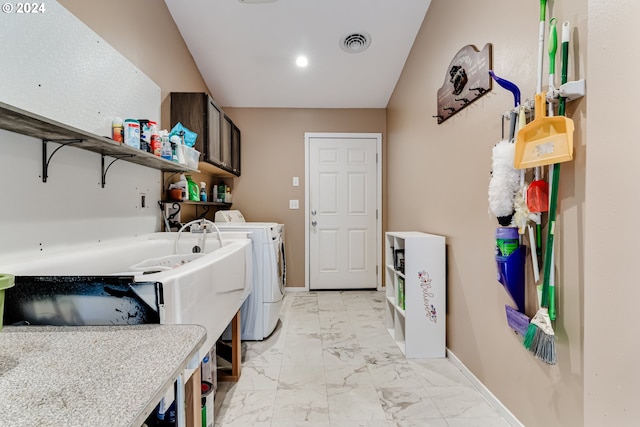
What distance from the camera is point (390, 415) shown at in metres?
1.46

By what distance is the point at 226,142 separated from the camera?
3.01 meters

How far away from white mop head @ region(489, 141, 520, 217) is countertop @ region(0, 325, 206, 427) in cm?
127

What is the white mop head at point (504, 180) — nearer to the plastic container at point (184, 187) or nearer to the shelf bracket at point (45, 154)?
the shelf bracket at point (45, 154)

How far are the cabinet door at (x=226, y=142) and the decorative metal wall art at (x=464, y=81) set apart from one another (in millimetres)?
1967

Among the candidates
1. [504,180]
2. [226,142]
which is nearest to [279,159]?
[226,142]

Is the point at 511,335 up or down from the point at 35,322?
down

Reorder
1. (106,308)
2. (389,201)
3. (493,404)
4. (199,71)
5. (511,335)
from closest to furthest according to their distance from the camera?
(106,308) → (511,335) → (493,404) → (199,71) → (389,201)

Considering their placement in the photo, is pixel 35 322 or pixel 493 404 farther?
pixel 493 404

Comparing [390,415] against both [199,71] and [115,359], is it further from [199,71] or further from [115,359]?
[199,71]

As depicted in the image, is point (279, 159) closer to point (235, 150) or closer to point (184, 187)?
point (235, 150)

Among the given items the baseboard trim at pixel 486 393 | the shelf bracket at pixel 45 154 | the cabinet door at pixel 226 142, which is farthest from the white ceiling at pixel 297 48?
the baseboard trim at pixel 486 393

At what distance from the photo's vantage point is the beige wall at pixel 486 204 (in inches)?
41.5

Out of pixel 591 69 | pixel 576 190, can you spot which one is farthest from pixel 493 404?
pixel 591 69

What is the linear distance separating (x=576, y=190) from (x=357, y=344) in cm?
173
